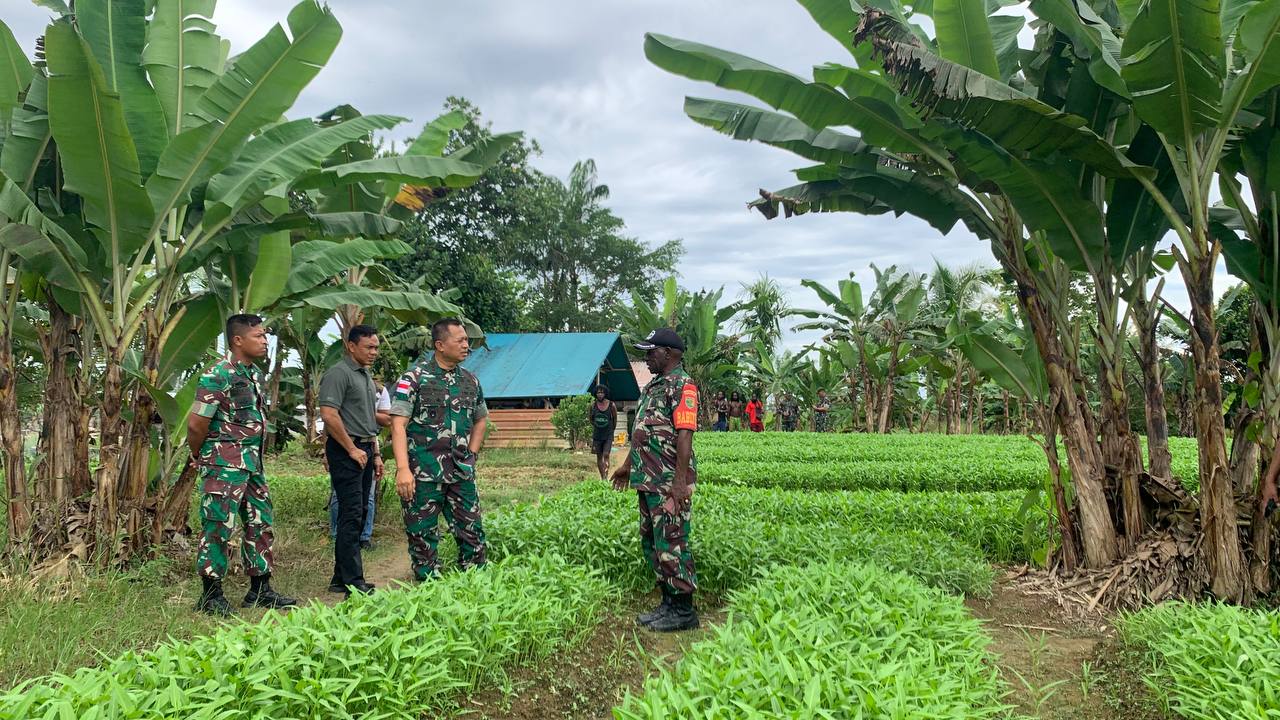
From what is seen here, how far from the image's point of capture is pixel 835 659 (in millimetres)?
2973

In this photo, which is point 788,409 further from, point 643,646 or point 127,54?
point 127,54

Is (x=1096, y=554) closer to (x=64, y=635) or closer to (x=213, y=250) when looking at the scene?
(x=64, y=635)

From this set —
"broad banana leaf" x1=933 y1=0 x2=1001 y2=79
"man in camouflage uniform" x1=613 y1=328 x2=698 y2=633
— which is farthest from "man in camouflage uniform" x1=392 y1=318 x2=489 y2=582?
"broad banana leaf" x1=933 y1=0 x2=1001 y2=79

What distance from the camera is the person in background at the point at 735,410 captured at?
29.8m

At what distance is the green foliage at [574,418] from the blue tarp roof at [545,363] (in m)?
1.00

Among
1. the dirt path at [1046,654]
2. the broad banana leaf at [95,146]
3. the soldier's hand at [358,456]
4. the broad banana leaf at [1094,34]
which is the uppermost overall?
the broad banana leaf at [1094,34]

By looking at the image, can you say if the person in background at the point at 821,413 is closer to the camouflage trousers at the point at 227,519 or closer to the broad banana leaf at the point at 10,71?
the camouflage trousers at the point at 227,519

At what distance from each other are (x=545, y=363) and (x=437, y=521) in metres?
15.4

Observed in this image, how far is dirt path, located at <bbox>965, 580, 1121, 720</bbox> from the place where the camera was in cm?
340

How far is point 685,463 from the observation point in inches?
174

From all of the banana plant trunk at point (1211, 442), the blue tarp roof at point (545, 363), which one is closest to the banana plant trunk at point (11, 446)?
the banana plant trunk at point (1211, 442)

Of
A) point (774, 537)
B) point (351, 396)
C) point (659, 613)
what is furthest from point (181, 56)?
point (774, 537)

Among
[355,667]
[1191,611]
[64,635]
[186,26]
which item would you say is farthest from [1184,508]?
[186,26]

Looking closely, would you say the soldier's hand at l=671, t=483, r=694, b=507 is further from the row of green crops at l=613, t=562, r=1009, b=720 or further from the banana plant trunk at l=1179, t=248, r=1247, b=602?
the banana plant trunk at l=1179, t=248, r=1247, b=602
